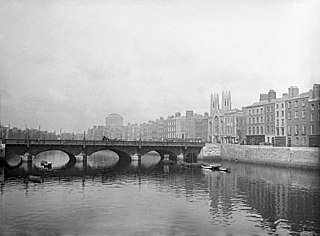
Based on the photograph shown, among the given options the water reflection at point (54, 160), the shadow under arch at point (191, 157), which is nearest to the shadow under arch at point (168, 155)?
the shadow under arch at point (191, 157)

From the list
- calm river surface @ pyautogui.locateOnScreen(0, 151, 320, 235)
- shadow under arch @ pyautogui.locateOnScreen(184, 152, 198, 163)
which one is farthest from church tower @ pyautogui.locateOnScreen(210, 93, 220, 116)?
calm river surface @ pyautogui.locateOnScreen(0, 151, 320, 235)

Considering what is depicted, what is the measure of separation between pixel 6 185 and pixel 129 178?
17954 mm

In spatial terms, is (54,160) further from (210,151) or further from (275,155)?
(275,155)

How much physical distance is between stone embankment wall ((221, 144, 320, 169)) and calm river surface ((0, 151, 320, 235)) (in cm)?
830

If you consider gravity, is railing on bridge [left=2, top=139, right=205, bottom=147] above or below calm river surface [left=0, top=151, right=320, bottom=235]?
above

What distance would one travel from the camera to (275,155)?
70.9m

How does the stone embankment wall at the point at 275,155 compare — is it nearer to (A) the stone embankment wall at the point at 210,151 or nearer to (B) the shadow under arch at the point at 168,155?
(A) the stone embankment wall at the point at 210,151

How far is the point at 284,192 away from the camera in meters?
40.3

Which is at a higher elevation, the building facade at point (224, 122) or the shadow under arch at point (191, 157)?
the building facade at point (224, 122)

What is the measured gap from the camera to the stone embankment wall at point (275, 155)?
5987cm

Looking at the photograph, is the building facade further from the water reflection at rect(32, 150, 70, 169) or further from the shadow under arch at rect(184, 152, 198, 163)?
the water reflection at rect(32, 150, 70, 169)

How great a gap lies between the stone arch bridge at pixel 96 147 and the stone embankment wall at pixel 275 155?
8.97 meters

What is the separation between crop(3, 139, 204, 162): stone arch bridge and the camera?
242ft

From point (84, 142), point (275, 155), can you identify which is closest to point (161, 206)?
point (275, 155)
